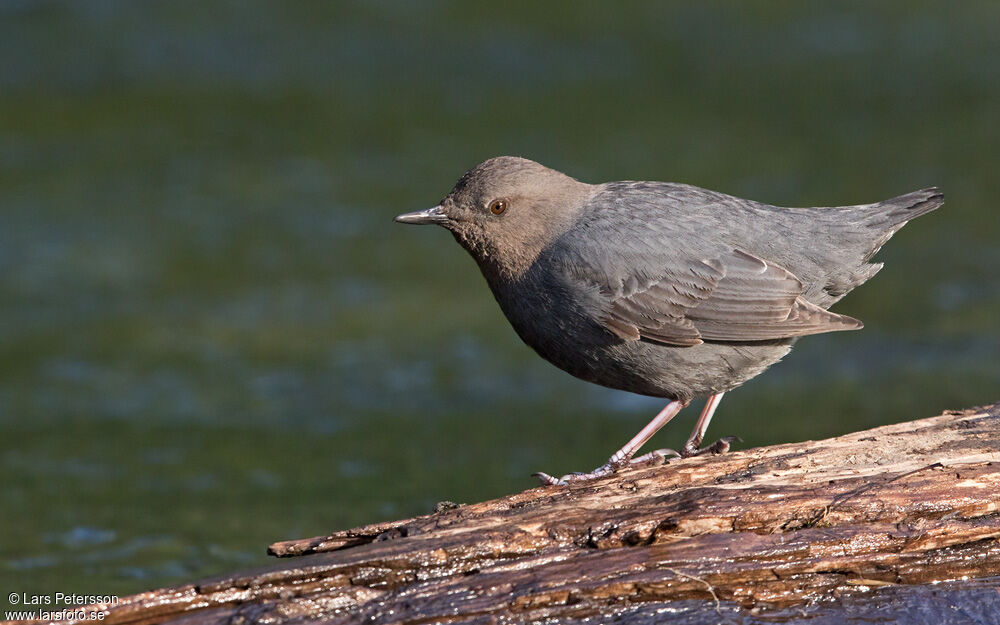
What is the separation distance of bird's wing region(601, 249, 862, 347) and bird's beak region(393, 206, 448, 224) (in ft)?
2.57

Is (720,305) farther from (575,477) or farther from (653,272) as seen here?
(575,477)

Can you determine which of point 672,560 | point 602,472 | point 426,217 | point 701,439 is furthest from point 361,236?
point 672,560

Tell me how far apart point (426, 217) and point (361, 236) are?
16.6 feet

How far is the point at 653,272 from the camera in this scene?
15.3 feet

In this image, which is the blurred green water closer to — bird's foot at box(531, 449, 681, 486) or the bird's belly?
the bird's belly

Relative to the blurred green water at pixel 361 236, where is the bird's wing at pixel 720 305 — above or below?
below

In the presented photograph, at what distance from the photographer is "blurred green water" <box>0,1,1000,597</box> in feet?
23.2

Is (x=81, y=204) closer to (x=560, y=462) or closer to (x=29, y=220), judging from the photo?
(x=29, y=220)

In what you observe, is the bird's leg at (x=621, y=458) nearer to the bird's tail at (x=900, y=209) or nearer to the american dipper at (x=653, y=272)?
the american dipper at (x=653, y=272)

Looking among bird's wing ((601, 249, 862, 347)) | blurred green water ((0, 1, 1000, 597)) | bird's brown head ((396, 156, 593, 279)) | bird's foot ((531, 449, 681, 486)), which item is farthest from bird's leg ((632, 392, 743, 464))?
blurred green water ((0, 1, 1000, 597))

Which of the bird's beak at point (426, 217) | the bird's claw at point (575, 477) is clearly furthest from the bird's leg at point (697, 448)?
the bird's beak at point (426, 217)

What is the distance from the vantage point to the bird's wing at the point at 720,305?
4.61 metres

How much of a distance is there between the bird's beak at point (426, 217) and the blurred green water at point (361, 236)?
7.18 feet

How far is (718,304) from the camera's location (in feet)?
15.3
